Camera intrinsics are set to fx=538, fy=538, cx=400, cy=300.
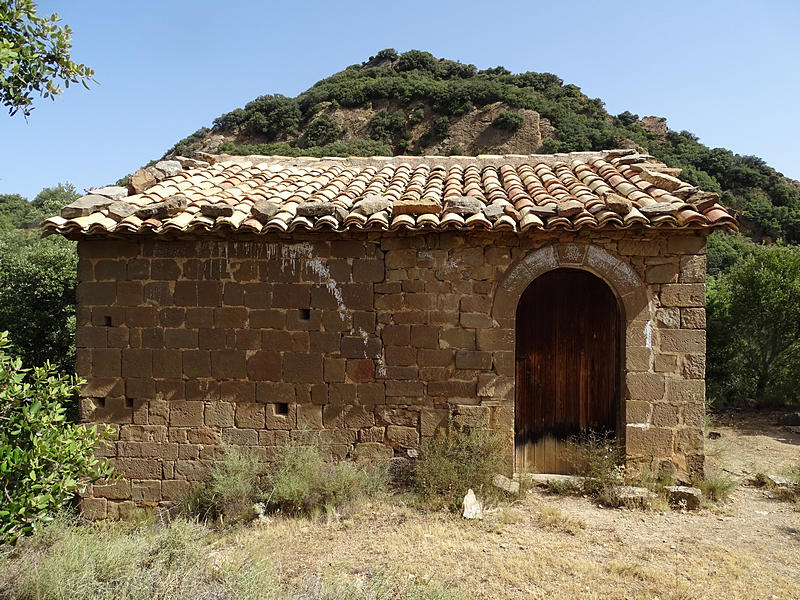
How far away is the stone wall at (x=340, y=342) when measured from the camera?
6109mm

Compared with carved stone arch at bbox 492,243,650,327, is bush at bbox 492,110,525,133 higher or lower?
higher

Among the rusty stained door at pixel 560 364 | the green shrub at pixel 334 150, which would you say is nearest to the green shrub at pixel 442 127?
the green shrub at pixel 334 150

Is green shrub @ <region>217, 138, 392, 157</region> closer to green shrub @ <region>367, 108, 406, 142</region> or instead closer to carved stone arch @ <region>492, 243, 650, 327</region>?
green shrub @ <region>367, 108, 406, 142</region>

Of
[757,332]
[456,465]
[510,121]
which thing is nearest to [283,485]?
[456,465]

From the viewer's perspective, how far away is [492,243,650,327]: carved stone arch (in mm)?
6105

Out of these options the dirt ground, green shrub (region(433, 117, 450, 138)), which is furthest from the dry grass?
green shrub (region(433, 117, 450, 138))

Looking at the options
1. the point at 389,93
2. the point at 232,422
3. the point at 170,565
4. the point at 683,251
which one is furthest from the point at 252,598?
the point at 389,93

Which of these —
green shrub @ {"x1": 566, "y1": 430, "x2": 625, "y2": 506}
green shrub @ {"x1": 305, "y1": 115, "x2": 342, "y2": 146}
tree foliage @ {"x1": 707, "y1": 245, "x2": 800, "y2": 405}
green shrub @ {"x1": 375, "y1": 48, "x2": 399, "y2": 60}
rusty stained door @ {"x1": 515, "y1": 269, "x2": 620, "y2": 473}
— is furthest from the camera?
green shrub @ {"x1": 375, "y1": 48, "x2": 399, "y2": 60}

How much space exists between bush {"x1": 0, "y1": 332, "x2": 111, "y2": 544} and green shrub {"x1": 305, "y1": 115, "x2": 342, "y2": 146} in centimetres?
2448

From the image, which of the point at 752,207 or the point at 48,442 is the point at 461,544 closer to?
the point at 48,442

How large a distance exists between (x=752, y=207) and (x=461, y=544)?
2144 cm

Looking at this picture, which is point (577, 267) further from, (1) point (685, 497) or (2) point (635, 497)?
(1) point (685, 497)

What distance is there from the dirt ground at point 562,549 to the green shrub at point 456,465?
0.98 feet

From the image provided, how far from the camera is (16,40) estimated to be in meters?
3.74
